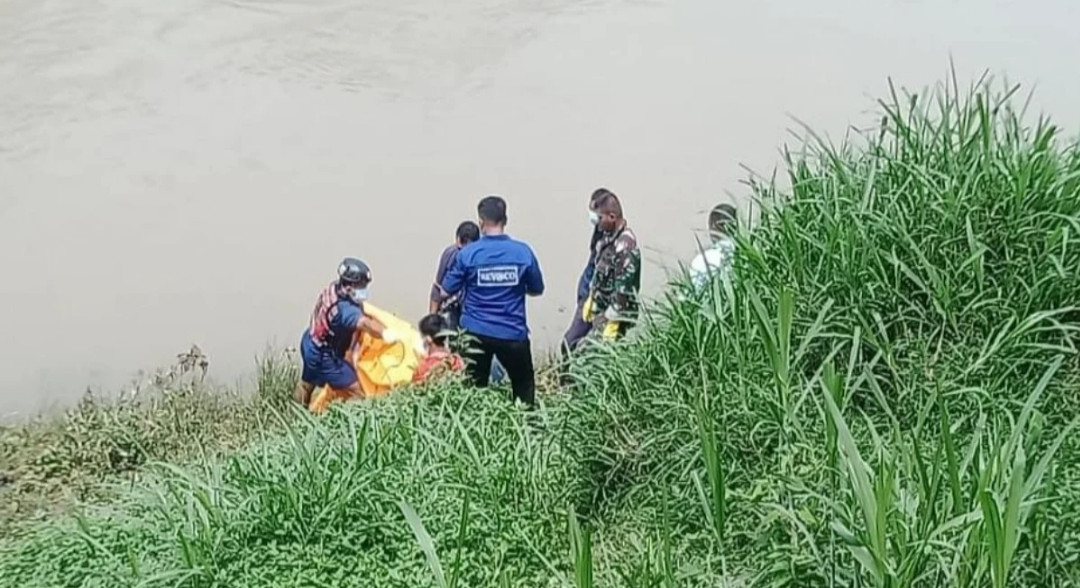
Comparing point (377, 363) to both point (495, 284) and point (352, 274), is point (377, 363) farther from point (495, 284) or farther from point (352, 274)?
point (495, 284)

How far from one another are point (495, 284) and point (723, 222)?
1.74 meters

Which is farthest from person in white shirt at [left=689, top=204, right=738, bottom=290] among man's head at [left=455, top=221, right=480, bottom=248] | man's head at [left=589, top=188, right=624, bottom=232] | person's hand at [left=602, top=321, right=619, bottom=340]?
man's head at [left=455, top=221, right=480, bottom=248]

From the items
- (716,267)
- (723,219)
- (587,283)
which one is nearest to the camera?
(716,267)

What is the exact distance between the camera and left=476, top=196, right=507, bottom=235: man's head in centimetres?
542

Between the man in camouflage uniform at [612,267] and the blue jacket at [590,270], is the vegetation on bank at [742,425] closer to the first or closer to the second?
the man in camouflage uniform at [612,267]

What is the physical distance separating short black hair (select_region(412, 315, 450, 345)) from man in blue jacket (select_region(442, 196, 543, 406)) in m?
0.12

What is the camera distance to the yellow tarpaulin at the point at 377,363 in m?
5.54

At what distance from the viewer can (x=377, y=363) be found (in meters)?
5.59

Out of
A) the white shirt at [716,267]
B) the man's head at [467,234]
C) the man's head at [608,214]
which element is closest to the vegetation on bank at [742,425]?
the white shirt at [716,267]

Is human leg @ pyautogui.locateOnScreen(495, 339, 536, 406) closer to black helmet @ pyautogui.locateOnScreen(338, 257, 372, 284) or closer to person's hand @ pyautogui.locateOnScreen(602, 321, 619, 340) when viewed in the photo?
person's hand @ pyautogui.locateOnScreen(602, 321, 619, 340)

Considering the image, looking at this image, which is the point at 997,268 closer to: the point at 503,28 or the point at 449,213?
the point at 449,213

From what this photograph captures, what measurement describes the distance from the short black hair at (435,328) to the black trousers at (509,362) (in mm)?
172

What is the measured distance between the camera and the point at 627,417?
11.5ft

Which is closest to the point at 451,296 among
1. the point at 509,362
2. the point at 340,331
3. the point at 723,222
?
the point at 509,362
